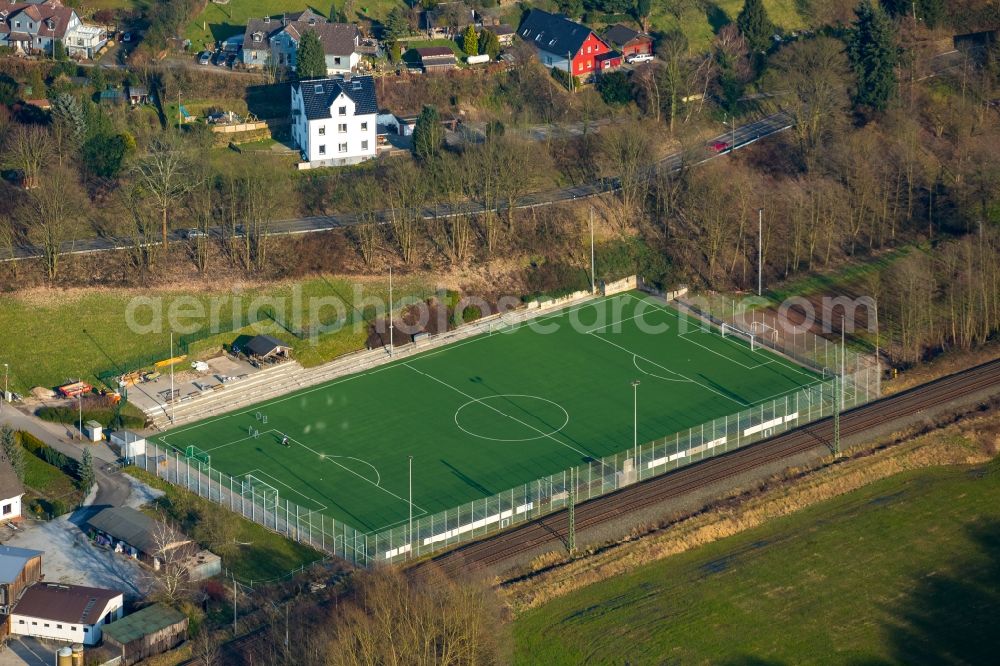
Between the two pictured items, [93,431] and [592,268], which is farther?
[592,268]

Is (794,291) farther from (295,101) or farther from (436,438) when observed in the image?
(295,101)

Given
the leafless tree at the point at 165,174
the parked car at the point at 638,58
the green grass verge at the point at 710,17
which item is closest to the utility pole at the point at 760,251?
the parked car at the point at 638,58

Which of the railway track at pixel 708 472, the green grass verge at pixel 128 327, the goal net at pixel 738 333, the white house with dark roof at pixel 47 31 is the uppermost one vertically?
the white house with dark roof at pixel 47 31

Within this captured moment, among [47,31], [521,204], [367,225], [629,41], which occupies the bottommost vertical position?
[521,204]

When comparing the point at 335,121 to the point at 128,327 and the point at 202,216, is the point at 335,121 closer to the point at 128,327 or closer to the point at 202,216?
the point at 202,216

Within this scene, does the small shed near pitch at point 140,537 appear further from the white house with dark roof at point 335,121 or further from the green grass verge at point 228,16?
the green grass verge at point 228,16

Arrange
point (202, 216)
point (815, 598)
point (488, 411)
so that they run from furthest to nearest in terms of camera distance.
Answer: point (202, 216) → point (488, 411) → point (815, 598)

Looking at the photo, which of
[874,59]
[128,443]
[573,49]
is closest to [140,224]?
[128,443]
